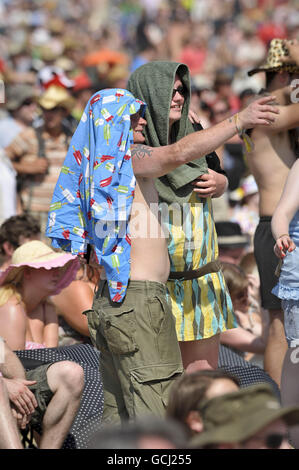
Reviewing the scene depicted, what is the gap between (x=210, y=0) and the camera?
1861 cm

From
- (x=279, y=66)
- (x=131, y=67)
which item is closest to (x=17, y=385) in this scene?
(x=279, y=66)

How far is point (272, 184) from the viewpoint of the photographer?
16.5 feet

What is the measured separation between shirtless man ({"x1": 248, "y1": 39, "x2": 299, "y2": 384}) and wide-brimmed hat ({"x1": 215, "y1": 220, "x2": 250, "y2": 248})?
2188 millimetres

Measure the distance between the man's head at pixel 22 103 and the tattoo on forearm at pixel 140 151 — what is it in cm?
544

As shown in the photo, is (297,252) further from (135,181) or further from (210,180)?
(135,181)

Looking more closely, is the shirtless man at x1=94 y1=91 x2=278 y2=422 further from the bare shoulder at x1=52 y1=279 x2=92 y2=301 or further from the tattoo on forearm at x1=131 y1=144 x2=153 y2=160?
the bare shoulder at x1=52 y1=279 x2=92 y2=301

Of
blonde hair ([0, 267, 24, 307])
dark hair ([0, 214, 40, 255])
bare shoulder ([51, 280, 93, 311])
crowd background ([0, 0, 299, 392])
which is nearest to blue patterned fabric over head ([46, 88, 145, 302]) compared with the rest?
blonde hair ([0, 267, 24, 307])

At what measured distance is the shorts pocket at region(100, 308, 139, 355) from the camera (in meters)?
3.39

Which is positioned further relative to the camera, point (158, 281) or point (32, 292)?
point (32, 292)

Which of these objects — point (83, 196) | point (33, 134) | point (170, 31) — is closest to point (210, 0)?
point (170, 31)

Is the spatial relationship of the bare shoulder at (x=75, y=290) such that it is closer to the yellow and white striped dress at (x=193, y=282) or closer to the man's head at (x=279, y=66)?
the yellow and white striped dress at (x=193, y=282)

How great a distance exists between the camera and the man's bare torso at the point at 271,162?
4969 millimetres

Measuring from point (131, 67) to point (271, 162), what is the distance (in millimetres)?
9600

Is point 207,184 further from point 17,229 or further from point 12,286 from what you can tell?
point 17,229
